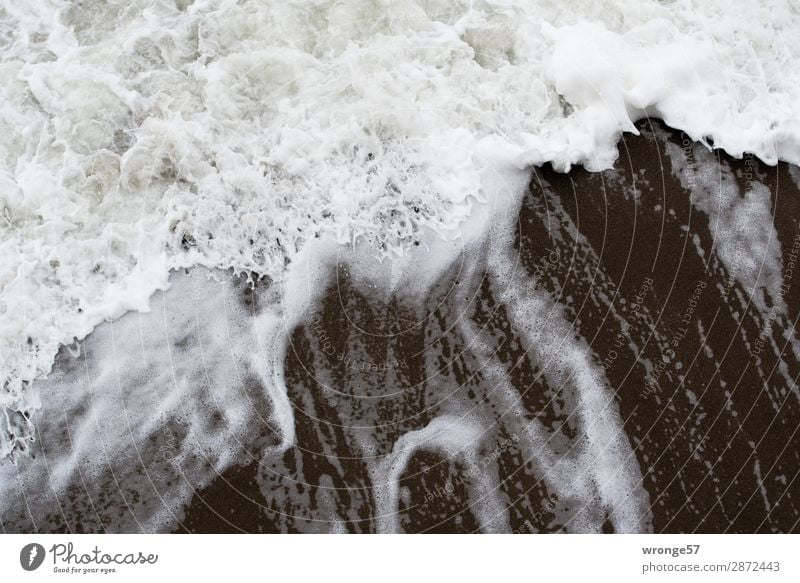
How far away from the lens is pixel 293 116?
6422 millimetres

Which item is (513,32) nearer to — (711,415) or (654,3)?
(654,3)

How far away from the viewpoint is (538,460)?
5.76 metres

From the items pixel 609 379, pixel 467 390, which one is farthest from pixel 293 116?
pixel 609 379

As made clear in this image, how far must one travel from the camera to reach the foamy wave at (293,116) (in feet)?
20.0

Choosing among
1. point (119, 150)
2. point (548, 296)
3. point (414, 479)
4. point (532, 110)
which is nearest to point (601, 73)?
point (532, 110)

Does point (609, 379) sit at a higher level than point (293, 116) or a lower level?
lower
